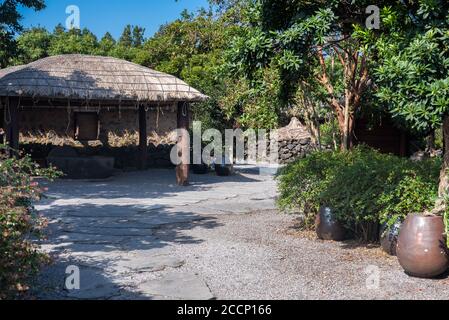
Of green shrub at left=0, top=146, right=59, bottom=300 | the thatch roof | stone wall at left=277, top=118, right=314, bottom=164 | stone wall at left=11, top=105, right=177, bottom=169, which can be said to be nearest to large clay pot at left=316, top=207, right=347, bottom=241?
green shrub at left=0, top=146, right=59, bottom=300

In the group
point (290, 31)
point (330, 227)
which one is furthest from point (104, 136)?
point (290, 31)

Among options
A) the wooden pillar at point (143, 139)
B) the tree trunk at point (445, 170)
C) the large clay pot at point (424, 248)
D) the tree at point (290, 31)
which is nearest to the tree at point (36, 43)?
the wooden pillar at point (143, 139)

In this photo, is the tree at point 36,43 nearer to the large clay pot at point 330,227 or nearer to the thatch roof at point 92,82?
the thatch roof at point 92,82

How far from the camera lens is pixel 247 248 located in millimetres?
7207

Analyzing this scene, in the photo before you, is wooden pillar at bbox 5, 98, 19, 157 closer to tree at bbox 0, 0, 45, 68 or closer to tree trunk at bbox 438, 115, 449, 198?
tree at bbox 0, 0, 45, 68

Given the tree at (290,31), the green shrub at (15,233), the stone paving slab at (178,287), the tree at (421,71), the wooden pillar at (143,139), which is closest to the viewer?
the green shrub at (15,233)

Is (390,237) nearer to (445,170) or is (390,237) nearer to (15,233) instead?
(445,170)

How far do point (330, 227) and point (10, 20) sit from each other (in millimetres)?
8387

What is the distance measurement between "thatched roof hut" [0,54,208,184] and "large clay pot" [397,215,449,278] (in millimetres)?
8937

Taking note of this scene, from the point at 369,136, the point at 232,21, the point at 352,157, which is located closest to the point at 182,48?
the point at 232,21

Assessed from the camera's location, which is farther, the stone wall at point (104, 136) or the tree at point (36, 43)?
the tree at point (36, 43)

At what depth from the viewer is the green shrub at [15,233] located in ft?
13.9

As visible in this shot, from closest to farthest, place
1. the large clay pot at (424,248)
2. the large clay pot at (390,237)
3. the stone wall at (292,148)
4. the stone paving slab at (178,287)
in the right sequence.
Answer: the stone paving slab at (178,287) < the large clay pot at (424,248) < the large clay pot at (390,237) < the stone wall at (292,148)

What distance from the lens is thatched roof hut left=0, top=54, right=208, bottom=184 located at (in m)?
13.1
